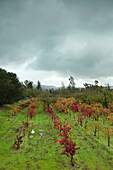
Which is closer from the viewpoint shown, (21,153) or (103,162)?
(103,162)

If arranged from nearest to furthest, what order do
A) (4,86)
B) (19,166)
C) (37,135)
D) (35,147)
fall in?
(19,166) → (35,147) → (37,135) → (4,86)

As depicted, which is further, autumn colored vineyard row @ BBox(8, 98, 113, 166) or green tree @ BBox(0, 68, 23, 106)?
green tree @ BBox(0, 68, 23, 106)

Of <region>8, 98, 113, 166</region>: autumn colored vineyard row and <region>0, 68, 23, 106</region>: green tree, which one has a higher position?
<region>0, 68, 23, 106</region>: green tree

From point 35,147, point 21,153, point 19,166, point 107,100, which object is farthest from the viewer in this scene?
point 107,100

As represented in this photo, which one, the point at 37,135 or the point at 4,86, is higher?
the point at 4,86

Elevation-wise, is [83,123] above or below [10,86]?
below

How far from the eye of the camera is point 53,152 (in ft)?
20.5

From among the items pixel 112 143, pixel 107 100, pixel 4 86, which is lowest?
pixel 112 143

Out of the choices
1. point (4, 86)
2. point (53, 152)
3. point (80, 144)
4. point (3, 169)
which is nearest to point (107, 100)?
point (80, 144)

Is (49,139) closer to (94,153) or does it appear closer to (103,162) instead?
(94,153)

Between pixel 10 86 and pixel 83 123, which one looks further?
pixel 10 86

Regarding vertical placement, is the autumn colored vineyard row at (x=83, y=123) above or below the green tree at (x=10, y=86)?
below

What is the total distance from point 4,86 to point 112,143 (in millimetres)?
23324

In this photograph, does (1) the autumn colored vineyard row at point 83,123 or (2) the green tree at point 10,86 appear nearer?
(1) the autumn colored vineyard row at point 83,123
